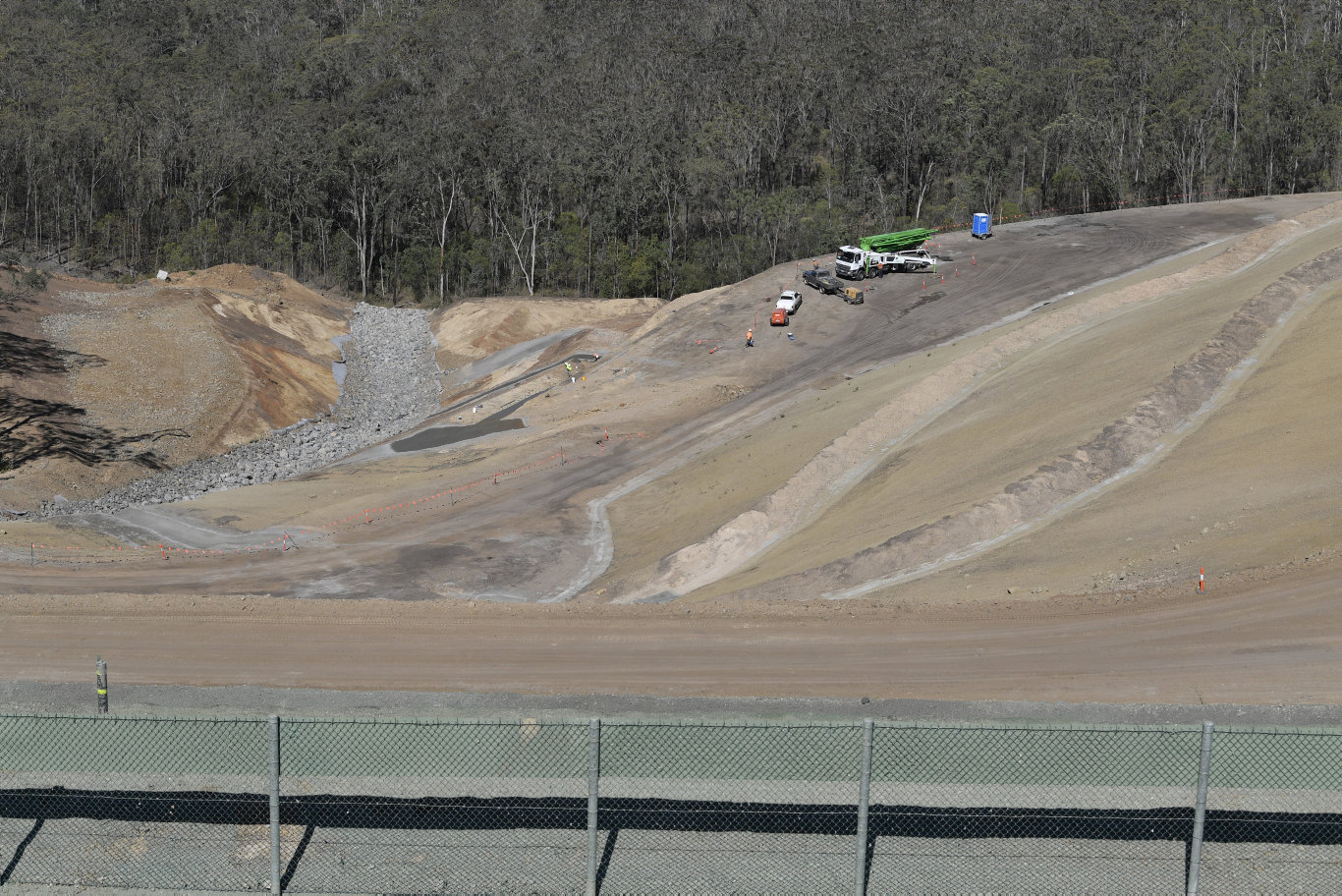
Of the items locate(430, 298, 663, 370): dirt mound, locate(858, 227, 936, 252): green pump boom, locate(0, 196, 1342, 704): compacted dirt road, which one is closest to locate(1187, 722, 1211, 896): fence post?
locate(0, 196, 1342, 704): compacted dirt road

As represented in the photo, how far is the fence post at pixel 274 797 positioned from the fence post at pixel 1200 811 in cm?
943

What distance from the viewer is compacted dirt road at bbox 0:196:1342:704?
20641 mm

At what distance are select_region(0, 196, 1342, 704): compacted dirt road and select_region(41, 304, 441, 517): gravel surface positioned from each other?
379 centimetres

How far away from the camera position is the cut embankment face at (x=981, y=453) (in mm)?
29531

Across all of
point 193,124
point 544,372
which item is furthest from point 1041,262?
point 193,124

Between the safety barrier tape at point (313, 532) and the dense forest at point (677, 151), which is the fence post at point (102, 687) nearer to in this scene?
the safety barrier tape at point (313, 532)

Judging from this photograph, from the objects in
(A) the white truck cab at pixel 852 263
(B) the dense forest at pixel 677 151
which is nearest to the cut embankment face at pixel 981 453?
(A) the white truck cab at pixel 852 263

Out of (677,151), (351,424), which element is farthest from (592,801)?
(677,151)

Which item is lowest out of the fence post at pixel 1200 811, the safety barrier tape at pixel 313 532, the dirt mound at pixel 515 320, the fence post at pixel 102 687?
the safety barrier tape at pixel 313 532

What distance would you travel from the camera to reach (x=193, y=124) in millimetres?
129500

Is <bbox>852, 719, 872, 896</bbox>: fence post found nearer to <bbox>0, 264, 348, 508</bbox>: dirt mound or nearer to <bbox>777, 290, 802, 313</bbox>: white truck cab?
<bbox>0, 264, 348, 508</bbox>: dirt mound

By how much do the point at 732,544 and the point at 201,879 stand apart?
936 inches

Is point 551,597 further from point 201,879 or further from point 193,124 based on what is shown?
point 193,124

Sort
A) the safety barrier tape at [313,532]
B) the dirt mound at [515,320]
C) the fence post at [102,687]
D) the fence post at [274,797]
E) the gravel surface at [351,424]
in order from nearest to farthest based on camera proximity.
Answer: the fence post at [274,797], the fence post at [102,687], the safety barrier tape at [313,532], the gravel surface at [351,424], the dirt mound at [515,320]
